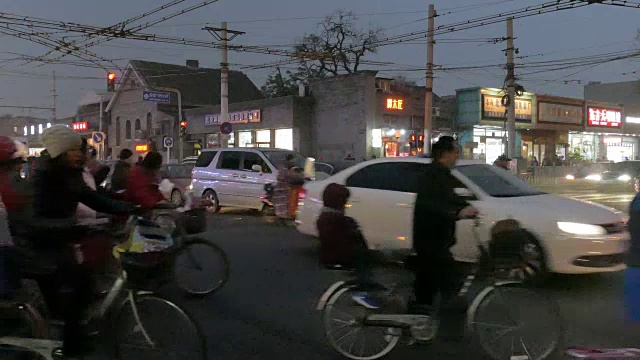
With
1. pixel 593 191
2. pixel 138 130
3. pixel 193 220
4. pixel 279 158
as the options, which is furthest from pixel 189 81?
pixel 193 220

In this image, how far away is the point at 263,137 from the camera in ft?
113

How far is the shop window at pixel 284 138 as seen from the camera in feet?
108

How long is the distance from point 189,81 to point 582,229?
44442 millimetres

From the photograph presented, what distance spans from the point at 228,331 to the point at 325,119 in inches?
1056

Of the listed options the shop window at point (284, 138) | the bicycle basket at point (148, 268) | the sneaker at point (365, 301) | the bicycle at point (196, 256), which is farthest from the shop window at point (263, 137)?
the sneaker at point (365, 301)

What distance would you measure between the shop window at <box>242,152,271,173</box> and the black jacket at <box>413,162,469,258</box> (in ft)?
34.9

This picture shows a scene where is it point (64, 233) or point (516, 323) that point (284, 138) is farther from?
point (64, 233)

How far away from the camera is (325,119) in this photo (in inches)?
1272

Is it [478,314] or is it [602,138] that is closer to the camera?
[478,314]

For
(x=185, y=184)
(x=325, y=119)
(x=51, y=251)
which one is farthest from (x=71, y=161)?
(x=325, y=119)

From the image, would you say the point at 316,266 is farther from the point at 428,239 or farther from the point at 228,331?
the point at 428,239

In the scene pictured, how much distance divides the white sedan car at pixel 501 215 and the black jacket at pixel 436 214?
3.24 feet

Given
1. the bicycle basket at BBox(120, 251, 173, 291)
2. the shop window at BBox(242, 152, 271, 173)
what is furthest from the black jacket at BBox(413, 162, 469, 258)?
the shop window at BBox(242, 152, 271, 173)

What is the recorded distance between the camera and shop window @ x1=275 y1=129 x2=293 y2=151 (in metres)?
32.8
